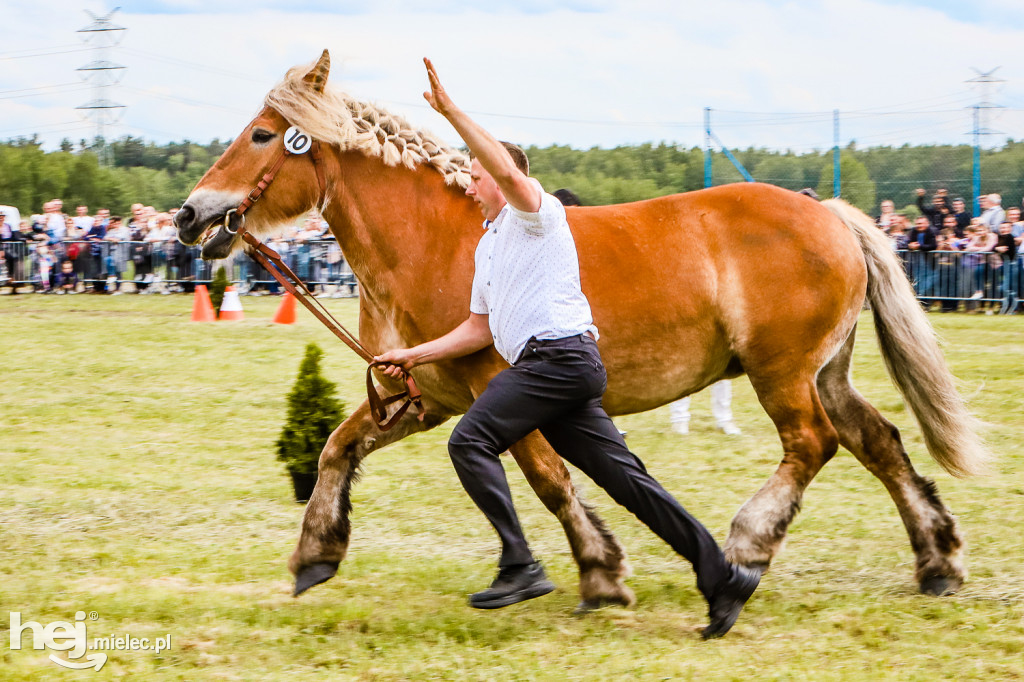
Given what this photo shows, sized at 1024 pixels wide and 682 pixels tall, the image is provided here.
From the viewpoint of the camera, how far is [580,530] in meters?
4.62

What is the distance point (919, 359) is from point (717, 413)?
344 cm

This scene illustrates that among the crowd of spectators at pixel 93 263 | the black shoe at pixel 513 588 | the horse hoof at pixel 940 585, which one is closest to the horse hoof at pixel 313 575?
the black shoe at pixel 513 588

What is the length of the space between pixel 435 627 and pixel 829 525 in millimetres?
2503

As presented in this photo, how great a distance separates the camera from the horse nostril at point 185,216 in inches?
191

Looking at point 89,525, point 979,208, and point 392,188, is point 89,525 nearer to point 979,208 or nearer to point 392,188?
point 392,188

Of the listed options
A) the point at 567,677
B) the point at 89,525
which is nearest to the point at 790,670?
the point at 567,677

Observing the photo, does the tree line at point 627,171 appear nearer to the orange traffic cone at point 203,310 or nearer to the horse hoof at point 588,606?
the orange traffic cone at point 203,310

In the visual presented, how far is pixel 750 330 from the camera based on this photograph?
4.89 m

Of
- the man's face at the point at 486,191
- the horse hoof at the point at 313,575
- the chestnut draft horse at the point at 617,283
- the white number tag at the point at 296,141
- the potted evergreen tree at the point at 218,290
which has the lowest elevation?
the horse hoof at the point at 313,575

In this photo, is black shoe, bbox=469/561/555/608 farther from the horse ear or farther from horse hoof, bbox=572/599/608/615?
the horse ear

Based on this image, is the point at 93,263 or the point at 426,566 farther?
the point at 93,263

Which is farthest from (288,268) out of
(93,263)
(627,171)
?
(627,171)

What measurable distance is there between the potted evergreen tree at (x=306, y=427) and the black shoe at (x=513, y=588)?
2.48 meters

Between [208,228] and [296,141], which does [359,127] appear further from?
[208,228]
